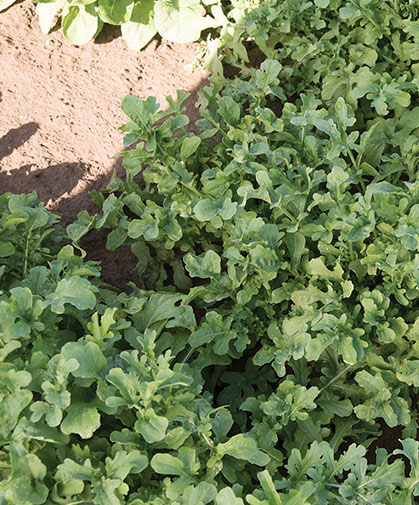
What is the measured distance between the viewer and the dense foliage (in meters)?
2.02

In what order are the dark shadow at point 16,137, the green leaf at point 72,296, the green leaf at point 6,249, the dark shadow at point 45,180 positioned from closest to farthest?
the green leaf at point 72,296
the green leaf at point 6,249
the dark shadow at point 45,180
the dark shadow at point 16,137

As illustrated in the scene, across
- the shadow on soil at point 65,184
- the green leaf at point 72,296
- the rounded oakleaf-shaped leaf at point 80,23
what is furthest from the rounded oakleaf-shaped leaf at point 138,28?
the green leaf at point 72,296

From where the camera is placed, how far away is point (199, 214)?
8.56 feet

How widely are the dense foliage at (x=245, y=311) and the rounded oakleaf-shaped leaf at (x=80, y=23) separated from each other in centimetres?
88

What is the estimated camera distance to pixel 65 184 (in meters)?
3.37

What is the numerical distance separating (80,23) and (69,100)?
16.8 inches

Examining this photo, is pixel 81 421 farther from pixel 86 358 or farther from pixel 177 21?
pixel 177 21

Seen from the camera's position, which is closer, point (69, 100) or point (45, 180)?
point (45, 180)

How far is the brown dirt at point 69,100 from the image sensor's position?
3375 millimetres

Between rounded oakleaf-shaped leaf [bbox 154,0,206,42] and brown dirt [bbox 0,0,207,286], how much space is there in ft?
0.41

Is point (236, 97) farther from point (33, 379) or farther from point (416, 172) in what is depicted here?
point (33, 379)

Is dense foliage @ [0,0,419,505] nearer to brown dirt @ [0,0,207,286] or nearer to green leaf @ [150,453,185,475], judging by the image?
green leaf @ [150,453,185,475]

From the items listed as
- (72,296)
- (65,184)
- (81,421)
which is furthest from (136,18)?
(81,421)

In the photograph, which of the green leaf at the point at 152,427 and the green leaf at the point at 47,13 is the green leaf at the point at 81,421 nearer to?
the green leaf at the point at 152,427
